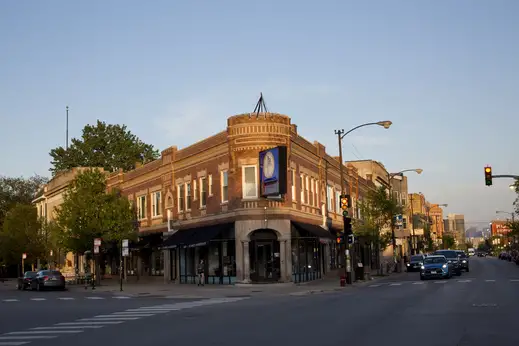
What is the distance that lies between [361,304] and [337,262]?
116ft

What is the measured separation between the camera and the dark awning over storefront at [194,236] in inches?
1639

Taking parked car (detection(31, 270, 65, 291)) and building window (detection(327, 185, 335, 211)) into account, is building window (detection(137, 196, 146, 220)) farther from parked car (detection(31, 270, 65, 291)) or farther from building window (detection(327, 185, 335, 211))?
building window (detection(327, 185, 335, 211))

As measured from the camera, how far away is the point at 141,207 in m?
57.6

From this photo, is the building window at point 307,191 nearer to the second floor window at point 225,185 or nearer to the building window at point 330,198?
the building window at point 330,198

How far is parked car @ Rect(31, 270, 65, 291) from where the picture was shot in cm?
4583

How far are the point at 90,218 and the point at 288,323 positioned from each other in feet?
118

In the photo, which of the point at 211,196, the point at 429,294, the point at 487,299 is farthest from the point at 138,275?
the point at 487,299

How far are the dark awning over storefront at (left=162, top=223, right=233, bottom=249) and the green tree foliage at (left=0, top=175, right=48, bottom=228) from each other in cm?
6168

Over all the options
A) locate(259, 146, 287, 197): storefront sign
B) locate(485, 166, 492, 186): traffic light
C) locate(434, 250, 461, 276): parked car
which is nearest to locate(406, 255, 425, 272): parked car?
locate(434, 250, 461, 276): parked car

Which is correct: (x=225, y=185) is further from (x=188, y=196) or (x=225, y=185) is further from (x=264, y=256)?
(x=188, y=196)

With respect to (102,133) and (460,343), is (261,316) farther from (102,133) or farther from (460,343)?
(102,133)

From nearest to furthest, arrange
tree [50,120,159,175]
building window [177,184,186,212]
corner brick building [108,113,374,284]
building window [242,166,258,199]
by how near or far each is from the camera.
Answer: corner brick building [108,113,374,284], building window [242,166,258,199], building window [177,184,186,212], tree [50,120,159,175]

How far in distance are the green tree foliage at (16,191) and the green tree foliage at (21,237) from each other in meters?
28.4

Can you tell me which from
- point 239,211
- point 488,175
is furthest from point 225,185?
point 488,175
